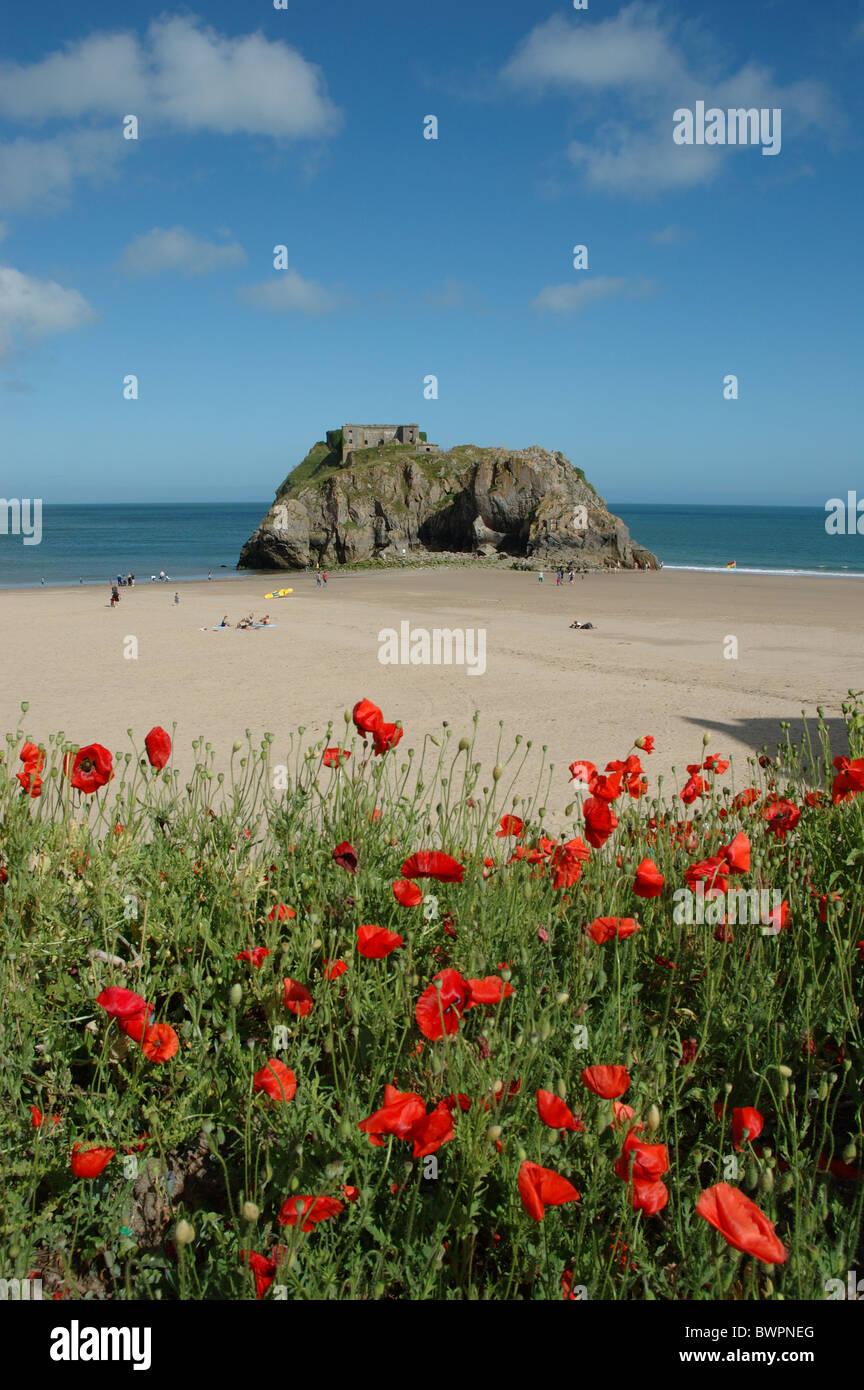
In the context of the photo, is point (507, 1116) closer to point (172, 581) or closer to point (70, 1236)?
point (70, 1236)

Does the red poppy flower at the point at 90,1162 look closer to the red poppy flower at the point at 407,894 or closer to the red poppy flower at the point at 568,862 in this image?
the red poppy flower at the point at 407,894

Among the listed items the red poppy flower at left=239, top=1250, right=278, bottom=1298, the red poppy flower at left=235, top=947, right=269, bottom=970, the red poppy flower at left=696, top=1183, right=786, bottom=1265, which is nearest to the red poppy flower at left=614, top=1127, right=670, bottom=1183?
the red poppy flower at left=696, top=1183, right=786, bottom=1265

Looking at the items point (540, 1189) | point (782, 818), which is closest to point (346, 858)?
point (540, 1189)

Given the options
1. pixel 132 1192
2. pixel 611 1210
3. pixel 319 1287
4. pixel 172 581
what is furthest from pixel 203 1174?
pixel 172 581

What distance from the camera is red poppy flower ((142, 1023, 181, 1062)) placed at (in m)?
2.00

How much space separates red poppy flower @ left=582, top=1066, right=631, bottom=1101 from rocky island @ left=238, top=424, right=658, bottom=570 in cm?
5509

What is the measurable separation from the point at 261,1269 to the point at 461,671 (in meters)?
16.2

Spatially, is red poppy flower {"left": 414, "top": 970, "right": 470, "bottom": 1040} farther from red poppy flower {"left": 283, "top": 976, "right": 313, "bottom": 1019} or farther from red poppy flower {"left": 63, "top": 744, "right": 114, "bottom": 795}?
red poppy flower {"left": 63, "top": 744, "right": 114, "bottom": 795}

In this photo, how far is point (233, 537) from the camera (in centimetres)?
10119

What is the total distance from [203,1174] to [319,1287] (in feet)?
1.90

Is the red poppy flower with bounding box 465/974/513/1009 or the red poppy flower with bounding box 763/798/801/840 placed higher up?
the red poppy flower with bounding box 763/798/801/840

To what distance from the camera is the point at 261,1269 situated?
1.60 metres

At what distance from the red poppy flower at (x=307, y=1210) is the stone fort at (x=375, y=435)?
91239mm
